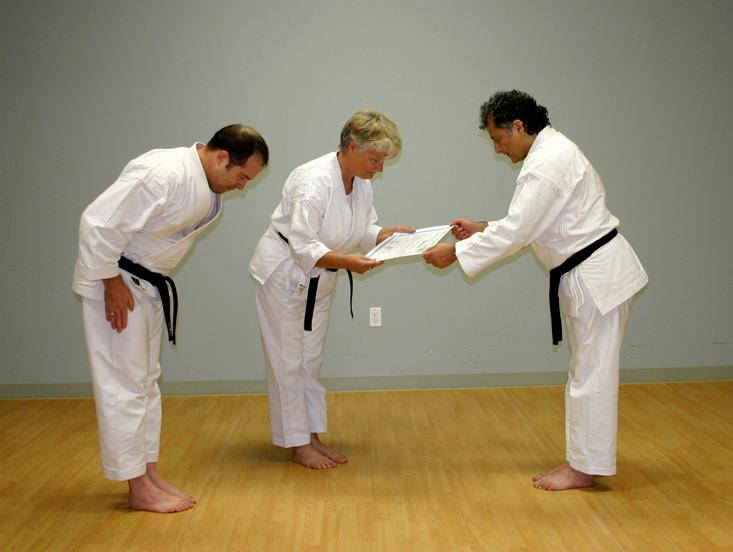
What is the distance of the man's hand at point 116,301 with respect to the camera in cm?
288

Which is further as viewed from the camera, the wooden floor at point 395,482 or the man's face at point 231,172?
the man's face at point 231,172

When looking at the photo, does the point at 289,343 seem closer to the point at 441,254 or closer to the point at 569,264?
the point at 441,254

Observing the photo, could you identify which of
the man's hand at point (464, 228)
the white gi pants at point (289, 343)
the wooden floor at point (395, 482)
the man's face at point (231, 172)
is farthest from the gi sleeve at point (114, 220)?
the man's hand at point (464, 228)

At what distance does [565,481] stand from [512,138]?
1285 millimetres

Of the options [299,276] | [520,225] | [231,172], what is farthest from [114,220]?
[520,225]

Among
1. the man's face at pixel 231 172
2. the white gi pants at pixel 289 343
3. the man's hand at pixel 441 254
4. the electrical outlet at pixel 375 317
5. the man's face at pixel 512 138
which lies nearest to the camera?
the man's face at pixel 231 172

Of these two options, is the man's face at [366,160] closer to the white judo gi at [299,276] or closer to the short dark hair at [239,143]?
the white judo gi at [299,276]

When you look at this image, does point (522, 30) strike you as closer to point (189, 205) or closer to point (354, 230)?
point (354, 230)

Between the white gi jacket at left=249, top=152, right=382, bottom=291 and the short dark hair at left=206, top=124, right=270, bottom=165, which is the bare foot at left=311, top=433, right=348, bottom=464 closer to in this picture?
the white gi jacket at left=249, top=152, right=382, bottom=291

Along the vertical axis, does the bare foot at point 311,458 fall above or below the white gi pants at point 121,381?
below

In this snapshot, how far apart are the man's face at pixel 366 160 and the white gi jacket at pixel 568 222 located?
51 centimetres

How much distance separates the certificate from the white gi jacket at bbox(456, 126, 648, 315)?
0.25 metres

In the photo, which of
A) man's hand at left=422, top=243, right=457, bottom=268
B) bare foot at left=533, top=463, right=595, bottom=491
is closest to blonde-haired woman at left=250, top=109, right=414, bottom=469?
man's hand at left=422, top=243, right=457, bottom=268

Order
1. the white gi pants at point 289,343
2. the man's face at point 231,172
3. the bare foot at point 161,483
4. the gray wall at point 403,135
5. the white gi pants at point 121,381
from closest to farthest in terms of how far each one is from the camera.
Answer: the white gi pants at point 121,381
the man's face at point 231,172
the bare foot at point 161,483
the white gi pants at point 289,343
the gray wall at point 403,135
